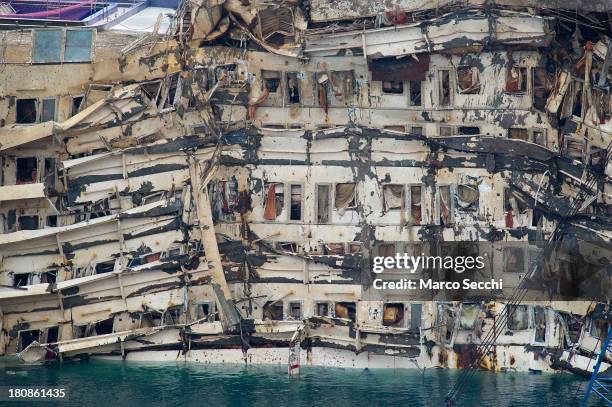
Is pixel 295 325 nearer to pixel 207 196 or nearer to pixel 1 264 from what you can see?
pixel 207 196

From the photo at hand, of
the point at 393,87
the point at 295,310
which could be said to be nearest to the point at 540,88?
the point at 393,87

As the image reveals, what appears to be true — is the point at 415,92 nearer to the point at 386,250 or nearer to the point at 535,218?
the point at 386,250

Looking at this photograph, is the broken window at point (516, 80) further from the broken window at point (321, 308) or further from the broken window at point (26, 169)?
the broken window at point (26, 169)

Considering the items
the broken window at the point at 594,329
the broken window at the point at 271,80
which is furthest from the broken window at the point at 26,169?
the broken window at the point at 594,329

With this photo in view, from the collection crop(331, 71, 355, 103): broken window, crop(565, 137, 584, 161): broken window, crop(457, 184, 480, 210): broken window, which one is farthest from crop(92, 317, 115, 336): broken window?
crop(565, 137, 584, 161): broken window

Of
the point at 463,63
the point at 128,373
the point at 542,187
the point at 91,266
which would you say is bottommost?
the point at 128,373

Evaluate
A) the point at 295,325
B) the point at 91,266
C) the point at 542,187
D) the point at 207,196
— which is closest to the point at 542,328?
the point at 542,187
